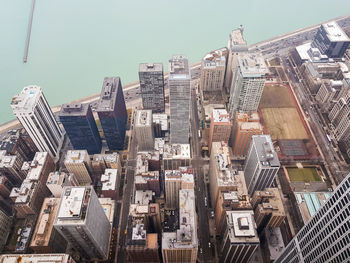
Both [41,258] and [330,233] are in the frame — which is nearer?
[330,233]

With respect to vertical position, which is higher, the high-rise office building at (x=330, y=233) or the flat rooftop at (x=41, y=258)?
the flat rooftop at (x=41, y=258)

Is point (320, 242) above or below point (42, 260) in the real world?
below

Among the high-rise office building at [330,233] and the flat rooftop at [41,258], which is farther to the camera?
the flat rooftop at [41,258]

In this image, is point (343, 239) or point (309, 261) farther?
point (309, 261)

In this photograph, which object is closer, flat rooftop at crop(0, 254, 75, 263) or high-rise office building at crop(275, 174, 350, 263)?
high-rise office building at crop(275, 174, 350, 263)

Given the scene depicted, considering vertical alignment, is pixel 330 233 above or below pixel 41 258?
below

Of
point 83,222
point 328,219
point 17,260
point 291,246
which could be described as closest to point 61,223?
point 83,222

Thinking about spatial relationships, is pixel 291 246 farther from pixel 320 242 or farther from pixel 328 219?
pixel 328 219

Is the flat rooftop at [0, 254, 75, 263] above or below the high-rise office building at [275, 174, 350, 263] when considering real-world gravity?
above
